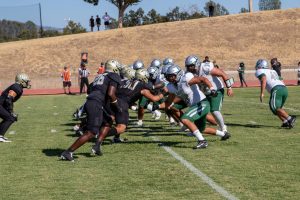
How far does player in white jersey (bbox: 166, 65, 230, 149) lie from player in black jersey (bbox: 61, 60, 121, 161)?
1.21 metres

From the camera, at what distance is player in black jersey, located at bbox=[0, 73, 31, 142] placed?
12.0m

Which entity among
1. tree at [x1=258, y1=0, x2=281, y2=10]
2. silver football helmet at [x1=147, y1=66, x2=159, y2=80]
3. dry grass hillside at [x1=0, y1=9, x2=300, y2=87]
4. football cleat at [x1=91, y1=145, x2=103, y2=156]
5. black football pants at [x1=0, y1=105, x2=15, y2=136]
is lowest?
football cleat at [x1=91, y1=145, x2=103, y2=156]

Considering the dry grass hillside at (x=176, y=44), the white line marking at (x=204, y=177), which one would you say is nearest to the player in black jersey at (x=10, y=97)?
the white line marking at (x=204, y=177)

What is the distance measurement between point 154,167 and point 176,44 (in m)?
48.5

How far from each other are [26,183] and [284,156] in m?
4.08

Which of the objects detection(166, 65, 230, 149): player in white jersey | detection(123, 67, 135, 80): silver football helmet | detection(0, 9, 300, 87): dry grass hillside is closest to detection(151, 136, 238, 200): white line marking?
detection(166, 65, 230, 149): player in white jersey

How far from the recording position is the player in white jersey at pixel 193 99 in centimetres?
1046

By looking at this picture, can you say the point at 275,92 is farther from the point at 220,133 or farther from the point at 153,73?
the point at 153,73

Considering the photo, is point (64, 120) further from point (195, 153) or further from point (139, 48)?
point (139, 48)

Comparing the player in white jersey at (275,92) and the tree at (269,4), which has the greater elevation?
the tree at (269,4)

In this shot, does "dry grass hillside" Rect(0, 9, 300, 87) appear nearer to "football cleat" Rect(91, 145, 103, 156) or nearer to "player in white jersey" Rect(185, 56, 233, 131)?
"player in white jersey" Rect(185, 56, 233, 131)

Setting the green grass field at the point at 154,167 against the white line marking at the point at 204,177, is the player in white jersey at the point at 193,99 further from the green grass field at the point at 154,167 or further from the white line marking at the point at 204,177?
the white line marking at the point at 204,177

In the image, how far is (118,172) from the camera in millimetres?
8570

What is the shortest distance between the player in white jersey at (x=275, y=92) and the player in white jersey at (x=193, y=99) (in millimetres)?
2683
